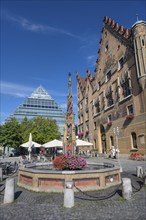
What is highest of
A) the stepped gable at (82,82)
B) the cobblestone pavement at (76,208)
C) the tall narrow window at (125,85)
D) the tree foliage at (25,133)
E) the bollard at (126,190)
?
the stepped gable at (82,82)

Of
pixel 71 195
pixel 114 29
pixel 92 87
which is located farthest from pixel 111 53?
pixel 71 195

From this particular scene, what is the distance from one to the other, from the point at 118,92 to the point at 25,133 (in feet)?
85.3

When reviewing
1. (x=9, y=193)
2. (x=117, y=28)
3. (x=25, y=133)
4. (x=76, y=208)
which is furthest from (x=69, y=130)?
(x=25, y=133)

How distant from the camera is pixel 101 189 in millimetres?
8844

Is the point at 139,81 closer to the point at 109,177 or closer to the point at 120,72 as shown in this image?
the point at 120,72

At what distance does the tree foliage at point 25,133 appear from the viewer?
43.0 meters

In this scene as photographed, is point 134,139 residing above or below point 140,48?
below

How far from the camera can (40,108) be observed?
98875 millimetres

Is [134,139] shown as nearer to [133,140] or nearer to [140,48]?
[133,140]

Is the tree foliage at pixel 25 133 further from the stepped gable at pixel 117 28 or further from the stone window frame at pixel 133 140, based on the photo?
the stepped gable at pixel 117 28

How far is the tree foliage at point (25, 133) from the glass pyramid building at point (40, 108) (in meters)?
43.1

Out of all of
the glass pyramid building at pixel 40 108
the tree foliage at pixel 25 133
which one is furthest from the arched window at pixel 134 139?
the glass pyramid building at pixel 40 108

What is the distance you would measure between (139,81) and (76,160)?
52.9 feet

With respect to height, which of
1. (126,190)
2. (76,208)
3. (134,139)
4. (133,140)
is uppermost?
(134,139)
